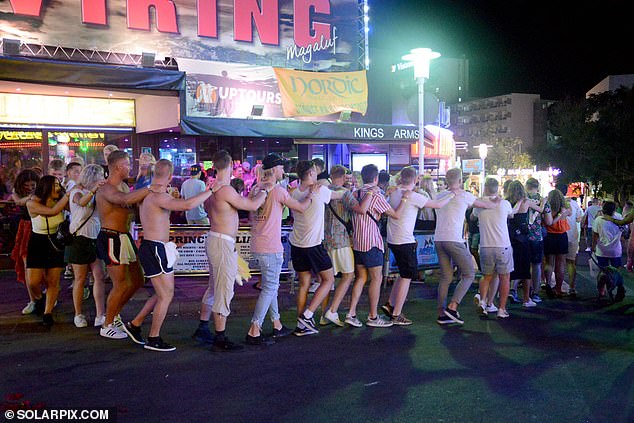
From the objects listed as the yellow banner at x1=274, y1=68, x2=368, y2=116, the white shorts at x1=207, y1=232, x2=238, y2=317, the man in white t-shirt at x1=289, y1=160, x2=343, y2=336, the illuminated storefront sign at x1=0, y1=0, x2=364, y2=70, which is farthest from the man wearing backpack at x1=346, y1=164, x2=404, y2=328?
the illuminated storefront sign at x1=0, y1=0, x2=364, y2=70

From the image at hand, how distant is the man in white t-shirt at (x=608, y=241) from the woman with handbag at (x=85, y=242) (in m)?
7.36

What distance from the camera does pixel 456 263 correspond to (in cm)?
753

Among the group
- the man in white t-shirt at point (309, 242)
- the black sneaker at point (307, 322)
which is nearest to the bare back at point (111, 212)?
the man in white t-shirt at point (309, 242)

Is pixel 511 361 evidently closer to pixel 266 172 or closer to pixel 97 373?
pixel 266 172

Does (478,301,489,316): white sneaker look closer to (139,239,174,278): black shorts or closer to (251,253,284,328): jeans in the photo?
(251,253,284,328): jeans

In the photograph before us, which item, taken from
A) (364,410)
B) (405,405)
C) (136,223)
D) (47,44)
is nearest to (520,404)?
(405,405)

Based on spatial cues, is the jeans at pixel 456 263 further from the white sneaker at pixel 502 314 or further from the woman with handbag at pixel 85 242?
the woman with handbag at pixel 85 242

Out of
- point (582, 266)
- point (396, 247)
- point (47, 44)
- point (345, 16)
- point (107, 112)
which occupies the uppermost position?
point (345, 16)

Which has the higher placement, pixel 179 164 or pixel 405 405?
pixel 179 164

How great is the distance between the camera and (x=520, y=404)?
184 inches

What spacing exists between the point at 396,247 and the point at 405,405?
113 inches

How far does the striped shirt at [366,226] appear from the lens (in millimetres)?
7082

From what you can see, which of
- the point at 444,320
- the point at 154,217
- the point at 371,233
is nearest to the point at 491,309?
the point at 444,320

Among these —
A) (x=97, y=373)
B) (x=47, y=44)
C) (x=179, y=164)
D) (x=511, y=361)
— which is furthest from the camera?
(x=179, y=164)
